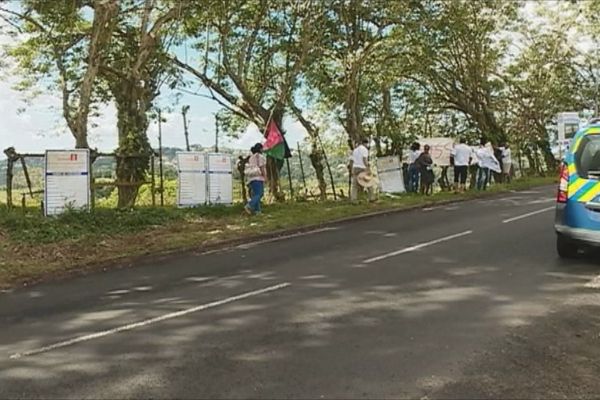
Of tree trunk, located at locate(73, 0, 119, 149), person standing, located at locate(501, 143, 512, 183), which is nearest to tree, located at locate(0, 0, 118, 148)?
tree trunk, located at locate(73, 0, 119, 149)

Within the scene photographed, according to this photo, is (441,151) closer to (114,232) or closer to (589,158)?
(114,232)

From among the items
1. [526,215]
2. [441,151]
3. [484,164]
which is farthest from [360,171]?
[484,164]

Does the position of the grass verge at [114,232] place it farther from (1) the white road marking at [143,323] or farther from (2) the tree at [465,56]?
(2) the tree at [465,56]

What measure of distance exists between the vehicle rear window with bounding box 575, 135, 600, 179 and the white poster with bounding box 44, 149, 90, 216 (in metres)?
9.98

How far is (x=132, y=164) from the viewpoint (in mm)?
17125

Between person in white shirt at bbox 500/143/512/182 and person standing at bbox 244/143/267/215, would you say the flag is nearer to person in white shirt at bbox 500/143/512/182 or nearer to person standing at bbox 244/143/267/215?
person standing at bbox 244/143/267/215

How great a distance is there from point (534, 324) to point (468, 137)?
94.0 ft

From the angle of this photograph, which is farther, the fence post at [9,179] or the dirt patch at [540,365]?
the fence post at [9,179]

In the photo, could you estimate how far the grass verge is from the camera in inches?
424

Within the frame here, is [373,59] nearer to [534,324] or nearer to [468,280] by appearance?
[468,280]

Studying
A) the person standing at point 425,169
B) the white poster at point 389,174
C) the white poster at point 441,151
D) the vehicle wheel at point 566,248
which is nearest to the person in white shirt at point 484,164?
the white poster at point 441,151

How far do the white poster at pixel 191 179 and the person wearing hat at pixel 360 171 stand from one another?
4.64 m

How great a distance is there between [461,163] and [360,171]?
6.00 meters

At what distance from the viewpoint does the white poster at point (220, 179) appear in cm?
1798
